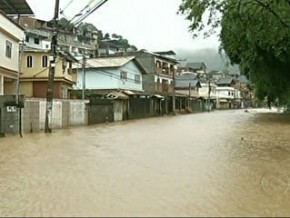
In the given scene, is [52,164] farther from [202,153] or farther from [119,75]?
[119,75]

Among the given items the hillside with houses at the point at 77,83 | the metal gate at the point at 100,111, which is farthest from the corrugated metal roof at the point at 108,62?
the metal gate at the point at 100,111

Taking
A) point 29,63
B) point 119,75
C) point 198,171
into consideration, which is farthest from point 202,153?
point 119,75

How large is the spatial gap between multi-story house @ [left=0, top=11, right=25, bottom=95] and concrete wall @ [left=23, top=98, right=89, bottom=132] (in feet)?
8.27

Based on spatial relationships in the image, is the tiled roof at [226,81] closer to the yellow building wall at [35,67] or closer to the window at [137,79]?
the window at [137,79]

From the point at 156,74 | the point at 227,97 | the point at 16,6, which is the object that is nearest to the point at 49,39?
the point at 156,74

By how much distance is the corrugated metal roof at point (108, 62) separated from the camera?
172ft

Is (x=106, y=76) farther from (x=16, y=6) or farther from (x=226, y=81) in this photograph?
(x=226, y=81)

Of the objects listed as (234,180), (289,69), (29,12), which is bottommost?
(234,180)

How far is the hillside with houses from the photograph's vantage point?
90.2ft

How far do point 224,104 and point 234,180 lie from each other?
101372 mm

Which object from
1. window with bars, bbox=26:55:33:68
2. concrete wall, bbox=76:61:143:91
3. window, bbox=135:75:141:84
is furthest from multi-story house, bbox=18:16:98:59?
window with bars, bbox=26:55:33:68

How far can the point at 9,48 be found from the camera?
95.4 feet

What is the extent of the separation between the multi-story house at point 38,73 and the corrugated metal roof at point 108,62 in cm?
1031

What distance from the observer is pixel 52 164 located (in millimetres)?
13984
